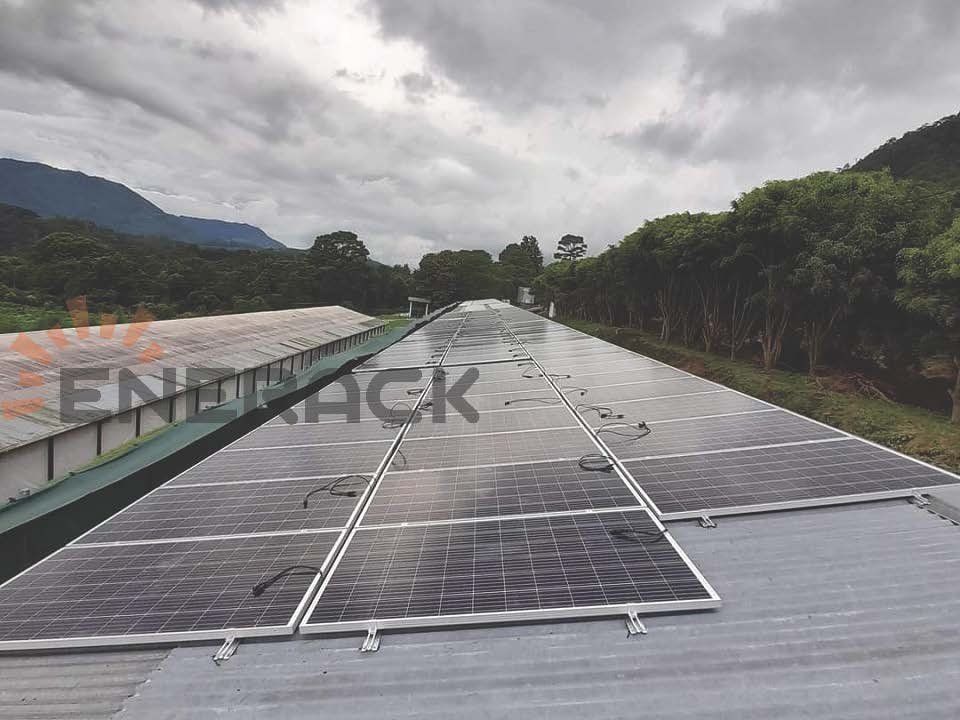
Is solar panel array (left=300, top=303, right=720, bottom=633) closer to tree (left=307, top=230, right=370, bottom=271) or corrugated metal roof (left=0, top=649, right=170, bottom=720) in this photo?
corrugated metal roof (left=0, top=649, right=170, bottom=720)

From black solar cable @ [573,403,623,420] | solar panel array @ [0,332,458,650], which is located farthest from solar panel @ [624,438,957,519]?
solar panel array @ [0,332,458,650]

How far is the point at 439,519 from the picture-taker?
4469 millimetres

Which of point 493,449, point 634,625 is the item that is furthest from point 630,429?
point 634,625

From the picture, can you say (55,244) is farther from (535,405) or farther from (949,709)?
(949,709)

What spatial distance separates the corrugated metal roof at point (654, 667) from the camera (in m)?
2.54

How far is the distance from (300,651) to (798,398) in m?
16.8

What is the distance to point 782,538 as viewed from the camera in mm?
3947

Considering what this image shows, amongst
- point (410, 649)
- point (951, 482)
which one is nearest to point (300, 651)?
point (410, 649)

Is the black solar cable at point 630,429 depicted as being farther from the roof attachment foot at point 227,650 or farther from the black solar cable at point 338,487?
the roof attachment foot at point 227,650

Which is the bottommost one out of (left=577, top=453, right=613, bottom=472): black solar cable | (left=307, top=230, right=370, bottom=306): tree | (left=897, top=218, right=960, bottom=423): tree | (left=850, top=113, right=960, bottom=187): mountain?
(left=577, top=453, right=613, bottom=472): black solar cable

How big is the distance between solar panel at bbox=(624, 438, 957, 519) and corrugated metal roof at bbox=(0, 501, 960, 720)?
1052mm

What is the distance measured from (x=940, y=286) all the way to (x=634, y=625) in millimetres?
14606

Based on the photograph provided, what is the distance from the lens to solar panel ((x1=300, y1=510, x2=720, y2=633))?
3.15 meters

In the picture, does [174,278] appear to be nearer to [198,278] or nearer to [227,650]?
[198,278]
